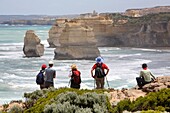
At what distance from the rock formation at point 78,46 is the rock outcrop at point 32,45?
4.28m

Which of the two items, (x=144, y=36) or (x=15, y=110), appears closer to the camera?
(x=15, y=110)

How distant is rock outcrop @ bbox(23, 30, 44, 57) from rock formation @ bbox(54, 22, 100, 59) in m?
4.28

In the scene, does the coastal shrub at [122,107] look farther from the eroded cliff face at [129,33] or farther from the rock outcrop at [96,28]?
the eroded cliff face at [129,33]

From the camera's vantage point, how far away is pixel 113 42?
81750 millimetres

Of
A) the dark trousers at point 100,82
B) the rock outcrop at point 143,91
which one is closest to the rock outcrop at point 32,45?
the dark trousers at point 100,82

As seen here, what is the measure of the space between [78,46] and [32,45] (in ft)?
22.5

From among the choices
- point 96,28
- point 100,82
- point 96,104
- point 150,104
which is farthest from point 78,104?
point 96,28

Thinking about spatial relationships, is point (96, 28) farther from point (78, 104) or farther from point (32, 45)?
point (78, 104)

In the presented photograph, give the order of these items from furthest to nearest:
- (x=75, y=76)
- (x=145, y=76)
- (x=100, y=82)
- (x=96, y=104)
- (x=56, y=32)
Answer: (x=56, y=32)
(x=100, y=82)
(x=145, y=76)
(x=75, y=76)
(x=96, y=104)

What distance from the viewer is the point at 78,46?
173 feet

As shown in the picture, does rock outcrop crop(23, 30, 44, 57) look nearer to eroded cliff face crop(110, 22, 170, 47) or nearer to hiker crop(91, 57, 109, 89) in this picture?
eroded cliff face crop(110, 22, 170, 47)

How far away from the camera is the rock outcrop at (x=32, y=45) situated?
5588cm

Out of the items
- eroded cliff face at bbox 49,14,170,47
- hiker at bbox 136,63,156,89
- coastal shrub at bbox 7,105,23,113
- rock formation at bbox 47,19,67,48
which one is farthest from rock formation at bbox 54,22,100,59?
coastal shrub at bbox 7,105,23,113

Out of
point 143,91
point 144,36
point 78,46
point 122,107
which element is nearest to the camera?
point 122,107
